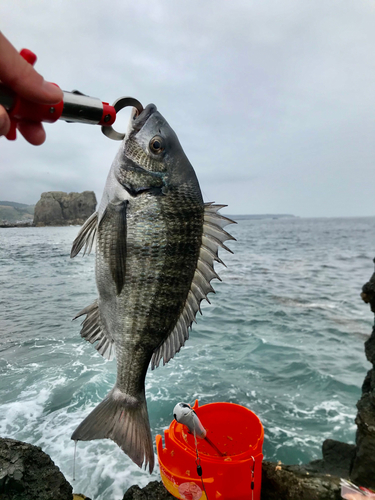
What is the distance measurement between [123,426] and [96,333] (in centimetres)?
49

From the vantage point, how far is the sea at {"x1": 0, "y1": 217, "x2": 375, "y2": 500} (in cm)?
603

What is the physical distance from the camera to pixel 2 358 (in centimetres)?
908

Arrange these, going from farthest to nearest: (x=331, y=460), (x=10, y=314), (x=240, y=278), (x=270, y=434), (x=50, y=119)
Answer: (x=240, y=278) → (x=10, y=314) → (x=270, y=434) → (x=331, y=460) → (x=50, y=119)

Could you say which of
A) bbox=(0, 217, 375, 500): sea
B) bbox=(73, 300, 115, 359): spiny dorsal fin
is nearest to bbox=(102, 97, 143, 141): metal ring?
bbox=(73, 300, 115, 359): spiny dorsal fin

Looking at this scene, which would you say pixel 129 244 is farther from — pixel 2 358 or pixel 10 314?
pixel 10 314

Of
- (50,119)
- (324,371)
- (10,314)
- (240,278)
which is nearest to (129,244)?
(50,119)

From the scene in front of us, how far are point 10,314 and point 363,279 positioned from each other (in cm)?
2102

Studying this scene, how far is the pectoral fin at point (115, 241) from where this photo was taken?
5.33 feet

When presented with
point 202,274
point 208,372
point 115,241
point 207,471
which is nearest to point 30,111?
point 115,241

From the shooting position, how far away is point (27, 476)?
3119mm

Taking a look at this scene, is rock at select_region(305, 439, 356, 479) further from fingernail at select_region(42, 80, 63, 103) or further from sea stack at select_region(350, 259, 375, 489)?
fingernail at select_region(42, 80, 63, 103)

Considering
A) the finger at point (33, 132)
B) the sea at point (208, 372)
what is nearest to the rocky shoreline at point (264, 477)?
the sea at point (208, 372)

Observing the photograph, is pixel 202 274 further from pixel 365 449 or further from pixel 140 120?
pixel 365 449

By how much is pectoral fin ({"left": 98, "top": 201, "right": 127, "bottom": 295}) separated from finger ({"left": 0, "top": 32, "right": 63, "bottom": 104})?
615 millimetres
